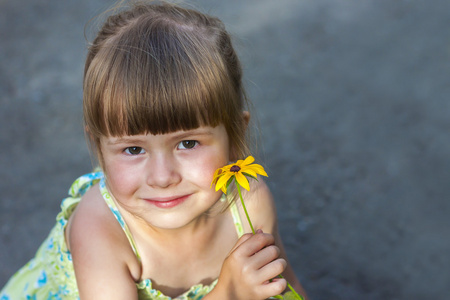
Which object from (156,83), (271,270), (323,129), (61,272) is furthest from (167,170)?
(323,129)

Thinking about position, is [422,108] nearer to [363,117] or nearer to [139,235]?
[363,117]

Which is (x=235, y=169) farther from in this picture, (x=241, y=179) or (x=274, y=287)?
(x=274, y=287)

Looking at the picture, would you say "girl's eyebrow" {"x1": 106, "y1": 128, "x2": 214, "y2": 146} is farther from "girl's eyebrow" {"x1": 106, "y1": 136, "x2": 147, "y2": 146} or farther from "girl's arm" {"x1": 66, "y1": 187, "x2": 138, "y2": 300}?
"girl's arm" {"x1": 66, "y1": 187, "x2": 138, "y2": 300}

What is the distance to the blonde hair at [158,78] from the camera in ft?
3.89

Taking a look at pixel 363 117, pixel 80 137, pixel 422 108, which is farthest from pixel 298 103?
pixel 80 137

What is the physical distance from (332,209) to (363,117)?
546 millimetres

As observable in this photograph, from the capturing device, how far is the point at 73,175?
2.45m

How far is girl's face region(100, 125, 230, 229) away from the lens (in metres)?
1.22

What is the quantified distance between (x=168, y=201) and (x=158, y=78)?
269 millimetres

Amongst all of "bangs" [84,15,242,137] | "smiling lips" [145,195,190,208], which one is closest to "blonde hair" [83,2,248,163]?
"bangs" [84,15,242,137]

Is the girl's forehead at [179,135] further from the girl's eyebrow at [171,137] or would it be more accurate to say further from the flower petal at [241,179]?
the flower petal at [241,179]

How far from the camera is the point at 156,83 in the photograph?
1.18 meters

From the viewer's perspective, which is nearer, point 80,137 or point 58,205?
point 58,205

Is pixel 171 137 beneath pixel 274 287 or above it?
above
